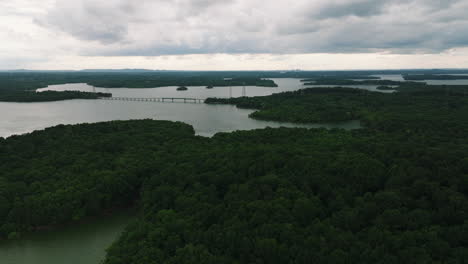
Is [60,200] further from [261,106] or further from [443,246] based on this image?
[261,106]

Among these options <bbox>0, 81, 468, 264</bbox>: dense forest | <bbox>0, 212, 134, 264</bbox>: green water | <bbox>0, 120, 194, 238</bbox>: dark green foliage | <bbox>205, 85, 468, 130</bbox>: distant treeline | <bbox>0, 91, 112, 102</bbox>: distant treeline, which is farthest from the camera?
<bbox>0, 91, 112, 102</bbox>: distant treeline

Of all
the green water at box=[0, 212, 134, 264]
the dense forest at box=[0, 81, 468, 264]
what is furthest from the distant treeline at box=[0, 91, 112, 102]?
the green water at box=[0, 212, 134, 264]

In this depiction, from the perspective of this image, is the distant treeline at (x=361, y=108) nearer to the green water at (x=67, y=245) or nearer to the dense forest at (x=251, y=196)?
the dense forest at (x=251, y=196)

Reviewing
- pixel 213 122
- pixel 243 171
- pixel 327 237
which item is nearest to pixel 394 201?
pixel 327 237

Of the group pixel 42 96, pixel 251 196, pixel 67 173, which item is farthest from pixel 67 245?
pixel 42 96

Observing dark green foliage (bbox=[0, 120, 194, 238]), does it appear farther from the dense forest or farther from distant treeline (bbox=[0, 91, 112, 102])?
distant treeline (bbox=[0, 91, 112, 102])

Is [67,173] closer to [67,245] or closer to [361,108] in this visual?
[67,245]
